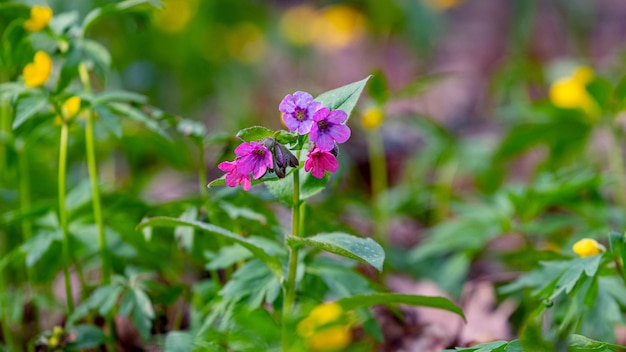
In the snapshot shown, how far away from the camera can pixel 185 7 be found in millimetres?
3707

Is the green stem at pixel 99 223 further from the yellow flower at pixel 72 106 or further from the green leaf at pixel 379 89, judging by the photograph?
the green leaf at pixel 379 89

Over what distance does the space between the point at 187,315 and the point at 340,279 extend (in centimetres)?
58

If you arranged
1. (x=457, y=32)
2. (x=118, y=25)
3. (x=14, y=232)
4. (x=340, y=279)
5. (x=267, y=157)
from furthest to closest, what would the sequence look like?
(x=457, y=32)
(x=118, y=25)
(x=14, y=232)
(x=340, y=279)
(x=267, y=157)

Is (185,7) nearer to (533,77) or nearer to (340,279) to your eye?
(533,77)

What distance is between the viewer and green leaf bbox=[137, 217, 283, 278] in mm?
968

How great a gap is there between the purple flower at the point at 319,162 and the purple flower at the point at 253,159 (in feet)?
0.17

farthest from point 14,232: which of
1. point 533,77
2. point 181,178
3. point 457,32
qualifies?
point 457,32

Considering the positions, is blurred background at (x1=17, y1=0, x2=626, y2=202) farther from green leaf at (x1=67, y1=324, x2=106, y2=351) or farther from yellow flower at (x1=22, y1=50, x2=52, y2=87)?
green leaf at (x1=67, y1=324, x2=106, y2=351)

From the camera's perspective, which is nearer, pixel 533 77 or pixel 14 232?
pixel 14 232

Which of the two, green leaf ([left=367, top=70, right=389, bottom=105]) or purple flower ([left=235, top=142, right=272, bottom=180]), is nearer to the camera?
purple flower ([left=235, top=142, right=272, bottom=180])

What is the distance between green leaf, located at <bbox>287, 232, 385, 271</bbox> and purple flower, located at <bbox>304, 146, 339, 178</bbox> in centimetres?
10

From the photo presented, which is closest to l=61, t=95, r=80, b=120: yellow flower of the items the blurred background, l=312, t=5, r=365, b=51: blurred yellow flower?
the blurred background

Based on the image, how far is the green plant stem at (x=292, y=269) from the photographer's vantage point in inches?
37.8

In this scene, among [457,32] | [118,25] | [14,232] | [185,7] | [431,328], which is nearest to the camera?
[431,328]
